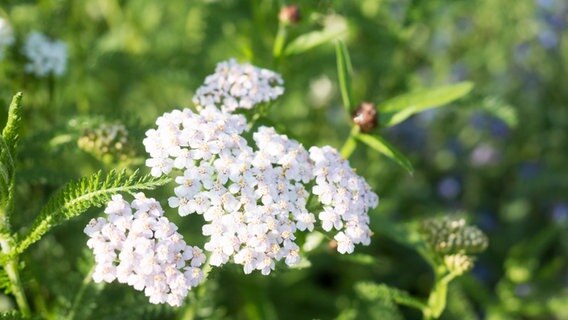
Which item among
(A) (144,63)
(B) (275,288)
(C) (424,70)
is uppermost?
(C) (424,70)

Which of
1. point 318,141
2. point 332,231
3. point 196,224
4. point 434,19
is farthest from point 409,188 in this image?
point 332,231

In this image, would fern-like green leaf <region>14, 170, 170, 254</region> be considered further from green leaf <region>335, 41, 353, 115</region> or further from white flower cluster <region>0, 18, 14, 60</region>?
white flower cluster <region>0, 18, 14, 60</region>

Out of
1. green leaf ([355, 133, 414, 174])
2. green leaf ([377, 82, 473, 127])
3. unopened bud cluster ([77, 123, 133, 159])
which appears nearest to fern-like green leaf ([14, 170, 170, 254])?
unopened bud cluster ([77, 123, 133, 159])

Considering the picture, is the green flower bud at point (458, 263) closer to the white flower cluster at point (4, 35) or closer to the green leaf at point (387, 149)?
the green leaf at point (387, 149)

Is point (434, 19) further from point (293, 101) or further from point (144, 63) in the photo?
point (144, 63)

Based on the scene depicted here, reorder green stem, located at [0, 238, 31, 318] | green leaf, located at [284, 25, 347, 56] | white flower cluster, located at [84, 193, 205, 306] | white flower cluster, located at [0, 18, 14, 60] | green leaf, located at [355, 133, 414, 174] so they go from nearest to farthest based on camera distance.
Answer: white flower cluster, located at [84, 193, 205, 306]
green stem, located at [0, 238, 31, 318]
green leaf, located at [355, 133, 414, 174]
green leaf, located at [284, 25, 347, 56]
white flower cluster, located at [0, 18, 14, 60]

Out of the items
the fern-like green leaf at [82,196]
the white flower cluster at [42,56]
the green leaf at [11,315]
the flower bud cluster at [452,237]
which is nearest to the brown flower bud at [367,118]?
the flower bud cluster at [452,237]
